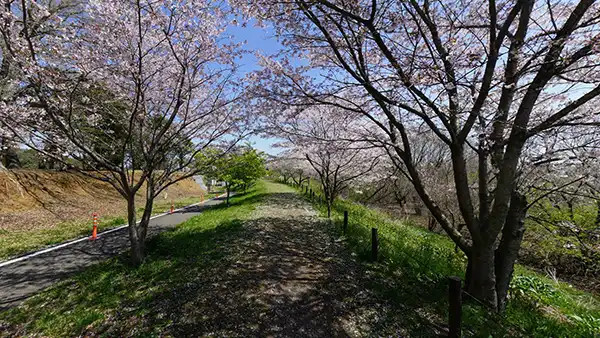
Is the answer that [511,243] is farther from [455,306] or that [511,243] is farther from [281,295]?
[281,295]

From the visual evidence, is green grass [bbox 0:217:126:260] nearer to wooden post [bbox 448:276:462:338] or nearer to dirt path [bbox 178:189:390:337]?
dirt path [bbox 178:189:390:337]

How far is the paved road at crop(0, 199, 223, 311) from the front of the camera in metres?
4.95

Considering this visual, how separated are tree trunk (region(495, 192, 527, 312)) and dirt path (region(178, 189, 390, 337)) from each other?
241 centimetres

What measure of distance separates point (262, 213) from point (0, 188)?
1182 centimetres

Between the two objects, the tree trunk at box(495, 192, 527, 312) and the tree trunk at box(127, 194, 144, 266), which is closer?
the tree trunk at box(495, 192, 527, 312)

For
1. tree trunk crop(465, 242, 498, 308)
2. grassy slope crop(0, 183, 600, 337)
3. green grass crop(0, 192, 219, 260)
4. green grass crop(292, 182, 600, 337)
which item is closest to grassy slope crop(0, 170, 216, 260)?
green grass crop(0, 192, 219, 260)

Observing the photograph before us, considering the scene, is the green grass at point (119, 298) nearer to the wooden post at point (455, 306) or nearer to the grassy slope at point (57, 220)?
the grassy slope at point (57, 220)

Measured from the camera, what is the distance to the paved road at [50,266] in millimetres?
4949

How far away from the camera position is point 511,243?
443cm

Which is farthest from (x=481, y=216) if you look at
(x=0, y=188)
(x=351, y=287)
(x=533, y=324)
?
(x=0, y=188)

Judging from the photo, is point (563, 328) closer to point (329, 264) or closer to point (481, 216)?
point (481, 216)

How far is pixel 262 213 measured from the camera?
477 inches

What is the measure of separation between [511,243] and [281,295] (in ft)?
14.1

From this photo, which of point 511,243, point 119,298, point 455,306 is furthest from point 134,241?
point 511,243
